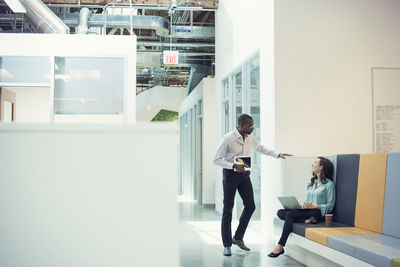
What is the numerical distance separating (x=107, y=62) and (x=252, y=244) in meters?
3.61

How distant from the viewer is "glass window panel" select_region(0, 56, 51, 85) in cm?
723

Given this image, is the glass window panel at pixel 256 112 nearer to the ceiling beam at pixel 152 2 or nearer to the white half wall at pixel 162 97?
the ceiling beam at pixel 152 2

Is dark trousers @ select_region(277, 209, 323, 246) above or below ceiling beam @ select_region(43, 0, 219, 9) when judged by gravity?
below

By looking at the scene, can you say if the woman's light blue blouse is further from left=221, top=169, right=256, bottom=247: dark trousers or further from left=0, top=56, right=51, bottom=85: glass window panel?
left=0, top=56, right=51, bottom=85: glass window panel

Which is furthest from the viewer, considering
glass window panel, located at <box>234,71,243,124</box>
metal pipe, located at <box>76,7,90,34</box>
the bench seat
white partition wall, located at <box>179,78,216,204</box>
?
white partition wall, located at <box>179,78,216,204</box>

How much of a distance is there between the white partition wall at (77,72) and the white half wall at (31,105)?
345 centimetres

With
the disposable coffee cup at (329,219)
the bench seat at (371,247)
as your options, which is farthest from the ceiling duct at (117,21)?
the bench seat at (371,247)

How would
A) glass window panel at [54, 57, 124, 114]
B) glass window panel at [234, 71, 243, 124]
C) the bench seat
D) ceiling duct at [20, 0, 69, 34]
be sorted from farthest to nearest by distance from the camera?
glass window panel at [234, 71, 243, 124] < ceiling duct at [20, 0, 69, 34] < glass window panel at [54, 57, 124, 114] < the bench seat

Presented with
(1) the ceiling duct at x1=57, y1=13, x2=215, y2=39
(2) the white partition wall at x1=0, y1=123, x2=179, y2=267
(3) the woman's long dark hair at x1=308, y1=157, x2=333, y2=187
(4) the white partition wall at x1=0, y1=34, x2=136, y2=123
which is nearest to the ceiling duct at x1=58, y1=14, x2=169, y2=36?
(1) the ceiling duct at x1=57, y1=13, x2=215, y2=39

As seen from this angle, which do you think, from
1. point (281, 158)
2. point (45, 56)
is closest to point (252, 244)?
point (281, 158)

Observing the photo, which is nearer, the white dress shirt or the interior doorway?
the white dress shirt

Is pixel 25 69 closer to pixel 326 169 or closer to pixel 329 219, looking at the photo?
pixel 326 169

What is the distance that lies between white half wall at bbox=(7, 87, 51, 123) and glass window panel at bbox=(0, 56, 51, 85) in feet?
11.2

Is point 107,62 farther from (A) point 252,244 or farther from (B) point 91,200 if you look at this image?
(B) point 91,200
